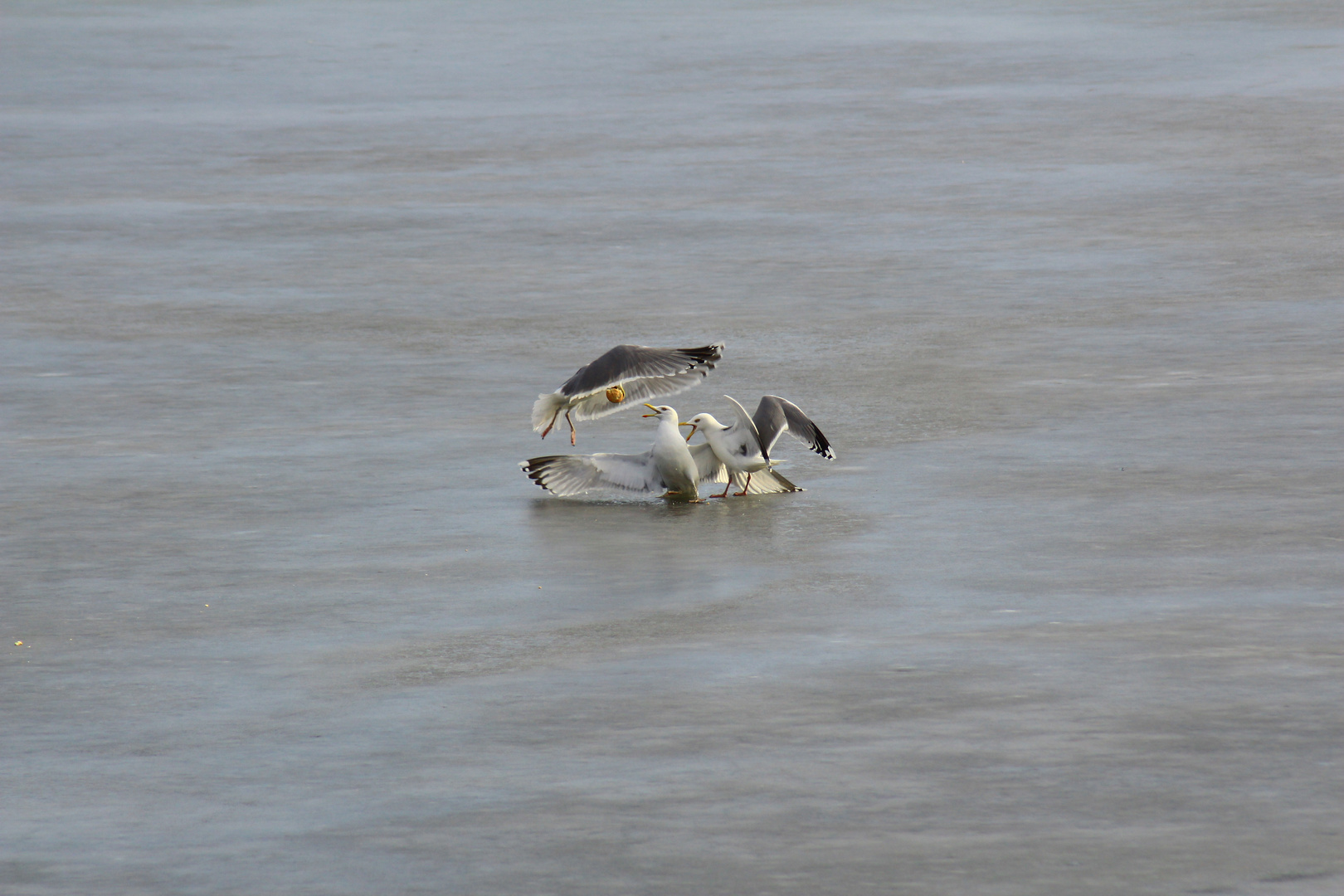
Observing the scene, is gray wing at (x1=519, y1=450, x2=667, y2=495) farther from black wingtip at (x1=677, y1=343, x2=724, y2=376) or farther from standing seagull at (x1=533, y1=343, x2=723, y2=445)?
black wingtip at (x1=677, y1=343, x2=724, y2=376)

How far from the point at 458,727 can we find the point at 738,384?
4784 millimetres

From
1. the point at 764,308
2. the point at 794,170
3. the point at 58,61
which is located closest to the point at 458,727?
the point at 764,308

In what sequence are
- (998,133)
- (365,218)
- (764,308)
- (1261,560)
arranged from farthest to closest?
1. (998,133)
2. (365,218)
3. (764,308)
4. (1261,560)

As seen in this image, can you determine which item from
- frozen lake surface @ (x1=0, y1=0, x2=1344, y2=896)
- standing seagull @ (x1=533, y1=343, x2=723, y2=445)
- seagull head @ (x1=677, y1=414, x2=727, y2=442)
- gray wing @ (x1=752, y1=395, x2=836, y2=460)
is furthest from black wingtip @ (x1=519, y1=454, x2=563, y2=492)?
gray wing @ (x1=752, y1=395, x2=836, y2=460)

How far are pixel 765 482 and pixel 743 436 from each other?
28cm

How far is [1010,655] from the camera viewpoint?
623 centimetres

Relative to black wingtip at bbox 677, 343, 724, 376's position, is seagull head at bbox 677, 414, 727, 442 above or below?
below

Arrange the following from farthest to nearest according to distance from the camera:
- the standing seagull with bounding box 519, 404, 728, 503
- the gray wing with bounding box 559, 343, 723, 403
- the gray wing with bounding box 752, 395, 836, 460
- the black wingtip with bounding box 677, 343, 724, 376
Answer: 1. the black wingtip with bounding box 677, 343, 724, 376
2. the gray wing with bounding box 559, 343, 723, 403
3. the standing seagull with bounding box 519, 404, 728, 503
4. the gray wing with bounding box 752, 395, 836, 460

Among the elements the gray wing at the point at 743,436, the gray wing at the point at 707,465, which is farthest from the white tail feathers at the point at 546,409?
the gray wing at the point at 743,436

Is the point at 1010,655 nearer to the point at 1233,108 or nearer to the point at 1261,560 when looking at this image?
the point at 1261,560

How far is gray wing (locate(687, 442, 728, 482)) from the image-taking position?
8492mm

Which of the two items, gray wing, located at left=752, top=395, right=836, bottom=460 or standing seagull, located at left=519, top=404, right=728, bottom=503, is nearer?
gray wing, located at left=752, top=395, right=836, bottom=460

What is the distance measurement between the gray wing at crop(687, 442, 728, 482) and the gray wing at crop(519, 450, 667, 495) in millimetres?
163

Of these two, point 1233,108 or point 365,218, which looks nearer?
point 365,218
